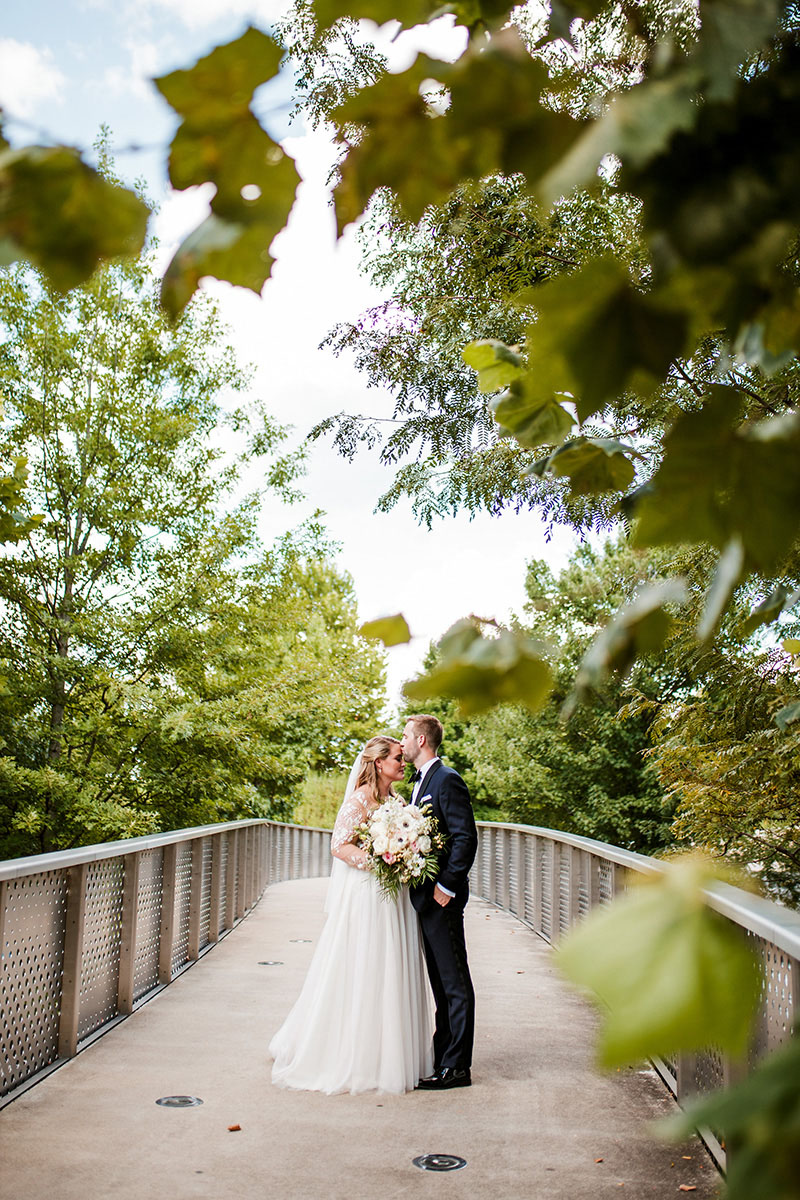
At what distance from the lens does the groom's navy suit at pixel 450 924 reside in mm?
5586

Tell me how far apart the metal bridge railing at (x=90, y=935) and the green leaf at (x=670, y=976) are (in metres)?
4.60

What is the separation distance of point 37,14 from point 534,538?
268 inches

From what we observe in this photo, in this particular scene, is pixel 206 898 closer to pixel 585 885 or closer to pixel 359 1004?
pixel 585 885

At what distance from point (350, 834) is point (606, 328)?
5544mm

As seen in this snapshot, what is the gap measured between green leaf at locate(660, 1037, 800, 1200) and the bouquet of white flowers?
525 cm

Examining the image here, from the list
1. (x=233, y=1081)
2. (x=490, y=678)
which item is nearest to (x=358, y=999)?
(x=233, y=1081)

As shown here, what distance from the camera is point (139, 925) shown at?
286 inches

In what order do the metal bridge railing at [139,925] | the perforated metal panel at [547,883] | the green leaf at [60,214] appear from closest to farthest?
the green leaf at [60,214] → the metal bridge railing at [139,925] → the perforated metal panel at [547,883]

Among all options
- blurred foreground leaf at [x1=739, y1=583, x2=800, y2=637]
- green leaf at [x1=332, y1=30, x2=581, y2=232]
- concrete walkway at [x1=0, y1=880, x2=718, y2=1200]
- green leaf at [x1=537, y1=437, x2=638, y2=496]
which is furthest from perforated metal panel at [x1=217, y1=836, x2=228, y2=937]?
green leaf at [x1=332, y1=30, x2=581, y2=232]

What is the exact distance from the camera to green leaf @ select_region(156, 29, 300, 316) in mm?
677

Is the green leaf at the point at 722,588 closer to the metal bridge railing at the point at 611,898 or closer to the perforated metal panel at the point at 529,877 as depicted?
the metal bridge railing at the point at 611,898

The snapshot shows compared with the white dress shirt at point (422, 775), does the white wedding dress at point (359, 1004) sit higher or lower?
lower

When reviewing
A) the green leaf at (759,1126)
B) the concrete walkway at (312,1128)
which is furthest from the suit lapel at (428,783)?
the green leaf at (759,1126)

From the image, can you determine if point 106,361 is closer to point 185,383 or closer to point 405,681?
point 185,383
